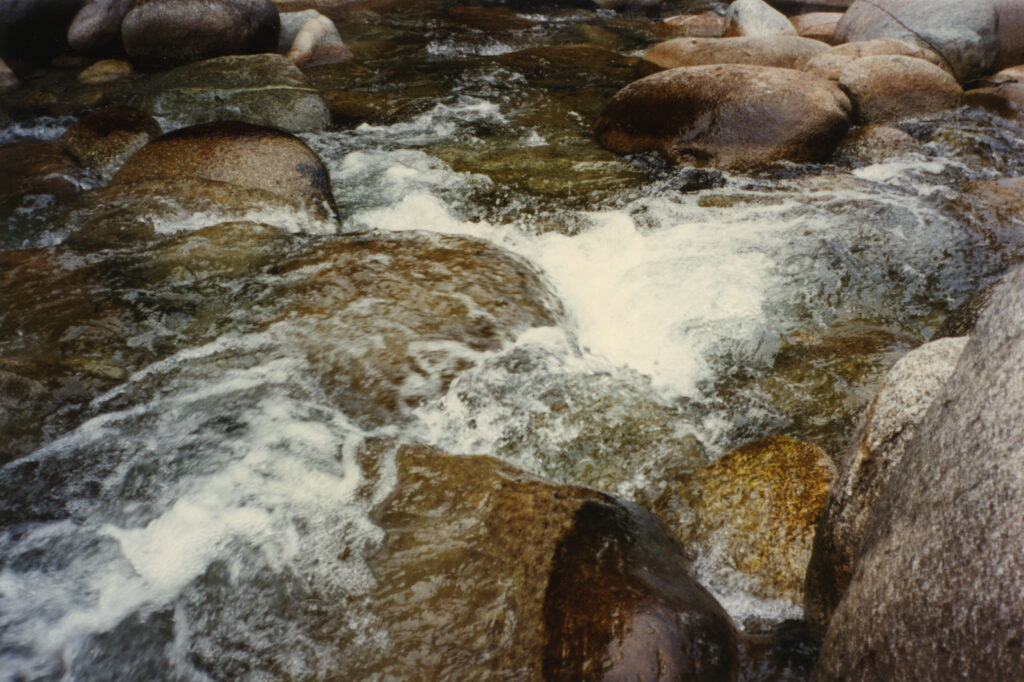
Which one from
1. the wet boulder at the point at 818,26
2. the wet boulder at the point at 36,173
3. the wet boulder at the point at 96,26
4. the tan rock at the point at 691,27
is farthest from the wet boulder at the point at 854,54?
the wet boulder at the point at 96,26

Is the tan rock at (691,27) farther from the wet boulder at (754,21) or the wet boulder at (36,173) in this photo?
the wet boulder at (36,173)

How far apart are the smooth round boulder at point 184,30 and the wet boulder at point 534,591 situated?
27.8 feet

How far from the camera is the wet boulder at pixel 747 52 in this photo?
27.2ft

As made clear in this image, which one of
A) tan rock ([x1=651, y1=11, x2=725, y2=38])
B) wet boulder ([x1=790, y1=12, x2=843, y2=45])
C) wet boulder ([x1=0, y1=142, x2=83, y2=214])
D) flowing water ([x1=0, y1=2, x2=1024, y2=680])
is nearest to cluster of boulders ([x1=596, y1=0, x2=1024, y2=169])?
flowing water ([x1=0, y1=2, x2=1024, y2=680])

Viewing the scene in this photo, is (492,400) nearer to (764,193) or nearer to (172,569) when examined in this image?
(172,569)

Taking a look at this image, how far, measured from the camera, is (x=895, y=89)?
6.75 m

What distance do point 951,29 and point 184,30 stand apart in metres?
10.3

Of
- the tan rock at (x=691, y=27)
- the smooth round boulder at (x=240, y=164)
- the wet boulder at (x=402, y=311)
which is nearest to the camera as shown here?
the wet boulder at (x=402, y=311)

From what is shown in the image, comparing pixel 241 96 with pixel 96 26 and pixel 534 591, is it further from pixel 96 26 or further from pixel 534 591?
pixel 534 591

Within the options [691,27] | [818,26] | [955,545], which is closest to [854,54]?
[818,26]

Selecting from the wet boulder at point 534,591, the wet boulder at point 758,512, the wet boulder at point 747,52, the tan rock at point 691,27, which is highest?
the wet boulder at point 534,591

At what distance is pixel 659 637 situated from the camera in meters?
1.78

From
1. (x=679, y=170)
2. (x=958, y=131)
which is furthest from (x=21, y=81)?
(x=958, y=131)

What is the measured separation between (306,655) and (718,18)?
13.7m
